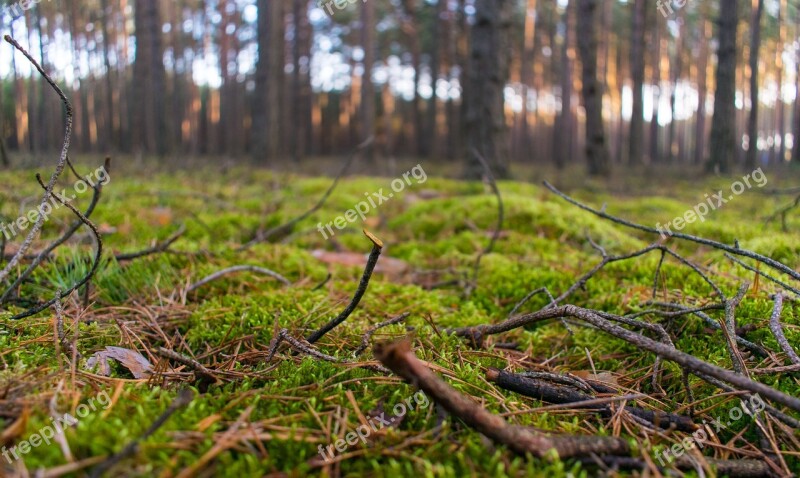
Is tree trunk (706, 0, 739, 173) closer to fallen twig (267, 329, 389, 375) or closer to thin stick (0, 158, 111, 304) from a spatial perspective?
fallen twig (267, 329, 389, 375)

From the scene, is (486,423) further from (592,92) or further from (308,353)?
(592,92)

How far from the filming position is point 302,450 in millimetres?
1109

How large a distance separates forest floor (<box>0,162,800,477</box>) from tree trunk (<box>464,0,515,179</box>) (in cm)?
464

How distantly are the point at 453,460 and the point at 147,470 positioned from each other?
61cm

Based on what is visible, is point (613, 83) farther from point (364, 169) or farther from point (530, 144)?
point (364, 169)

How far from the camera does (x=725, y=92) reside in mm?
11219

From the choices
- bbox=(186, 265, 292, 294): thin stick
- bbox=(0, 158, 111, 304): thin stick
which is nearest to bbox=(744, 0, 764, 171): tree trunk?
bbox=(186, 265, 292, 294): thin stick

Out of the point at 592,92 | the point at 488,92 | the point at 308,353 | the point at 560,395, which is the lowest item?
the point at 560,395

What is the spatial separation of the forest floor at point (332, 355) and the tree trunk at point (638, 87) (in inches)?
515

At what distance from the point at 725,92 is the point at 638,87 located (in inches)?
175

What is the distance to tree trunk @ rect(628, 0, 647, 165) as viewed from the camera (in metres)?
15.4

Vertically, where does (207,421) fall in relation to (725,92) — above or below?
below

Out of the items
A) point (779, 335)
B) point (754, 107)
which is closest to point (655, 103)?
point (754, 107)

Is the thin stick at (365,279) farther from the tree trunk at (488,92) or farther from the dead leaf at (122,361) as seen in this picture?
the tree trunk at (488,92)
